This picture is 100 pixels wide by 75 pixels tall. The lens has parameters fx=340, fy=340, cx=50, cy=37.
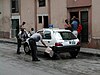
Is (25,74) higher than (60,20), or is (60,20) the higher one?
(60,20)

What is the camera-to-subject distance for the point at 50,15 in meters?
27.3

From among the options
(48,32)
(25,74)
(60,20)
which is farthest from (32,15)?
(25,74)

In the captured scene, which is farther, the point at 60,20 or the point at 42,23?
the point at 42,23

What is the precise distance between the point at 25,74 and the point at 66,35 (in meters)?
6.33

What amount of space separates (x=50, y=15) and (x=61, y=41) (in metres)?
10.3

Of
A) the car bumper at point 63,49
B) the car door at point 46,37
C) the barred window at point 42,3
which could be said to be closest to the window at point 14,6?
the barred window at point 42,3

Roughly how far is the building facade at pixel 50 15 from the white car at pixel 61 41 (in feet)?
14.3

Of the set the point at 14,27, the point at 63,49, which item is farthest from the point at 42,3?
the point at 63,49

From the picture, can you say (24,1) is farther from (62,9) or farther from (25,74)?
(25,74)

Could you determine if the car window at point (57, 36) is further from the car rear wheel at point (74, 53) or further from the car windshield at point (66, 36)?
the car rear wheel at point (74, 53)

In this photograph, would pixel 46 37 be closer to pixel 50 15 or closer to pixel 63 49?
pixel 63 49

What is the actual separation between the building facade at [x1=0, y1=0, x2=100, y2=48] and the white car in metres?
4.36

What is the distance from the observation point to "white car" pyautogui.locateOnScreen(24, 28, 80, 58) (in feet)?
56.4

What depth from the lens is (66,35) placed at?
17.9 meters
